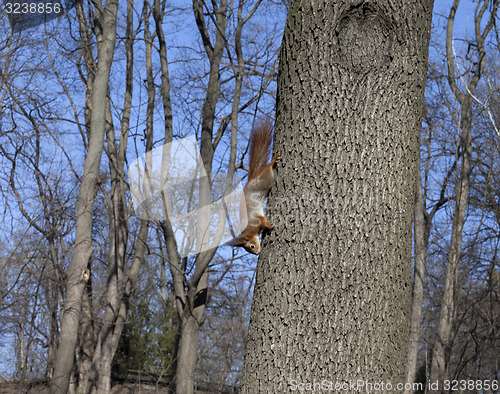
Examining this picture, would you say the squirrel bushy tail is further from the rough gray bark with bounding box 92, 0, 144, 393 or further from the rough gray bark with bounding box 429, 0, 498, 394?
the rough gray bark with bounding box 429, 0, 498, 394

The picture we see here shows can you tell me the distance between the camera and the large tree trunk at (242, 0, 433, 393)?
67.1 inches

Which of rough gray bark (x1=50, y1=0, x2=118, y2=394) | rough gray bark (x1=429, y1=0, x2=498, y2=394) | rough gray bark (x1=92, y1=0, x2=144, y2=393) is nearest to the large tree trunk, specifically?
rough gray bark (x1=50, y1=0, x2=118, y2=394)

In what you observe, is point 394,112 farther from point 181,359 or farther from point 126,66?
point 126,66

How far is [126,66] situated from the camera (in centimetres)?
1149

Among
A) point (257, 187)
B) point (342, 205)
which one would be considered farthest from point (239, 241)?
point (342, 205)

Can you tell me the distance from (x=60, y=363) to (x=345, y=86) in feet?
19.5

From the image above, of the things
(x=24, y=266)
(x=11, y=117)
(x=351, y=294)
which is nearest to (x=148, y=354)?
(x=24, y=266)

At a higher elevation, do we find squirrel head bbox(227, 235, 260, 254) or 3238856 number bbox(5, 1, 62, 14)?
3238856 number bbox(5, 1, 62, 14)

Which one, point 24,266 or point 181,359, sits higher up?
point 24,266

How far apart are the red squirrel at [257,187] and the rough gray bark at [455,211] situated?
31.6 ft

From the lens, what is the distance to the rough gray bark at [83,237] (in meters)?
6.50

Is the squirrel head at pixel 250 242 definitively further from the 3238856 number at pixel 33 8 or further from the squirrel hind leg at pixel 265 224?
the 3238856 number at pixel 33 8

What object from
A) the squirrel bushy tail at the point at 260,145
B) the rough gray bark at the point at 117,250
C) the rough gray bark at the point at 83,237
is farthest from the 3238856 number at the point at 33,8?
the squirrel bushy tail at the point at 260,145

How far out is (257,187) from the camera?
6.82 ft
